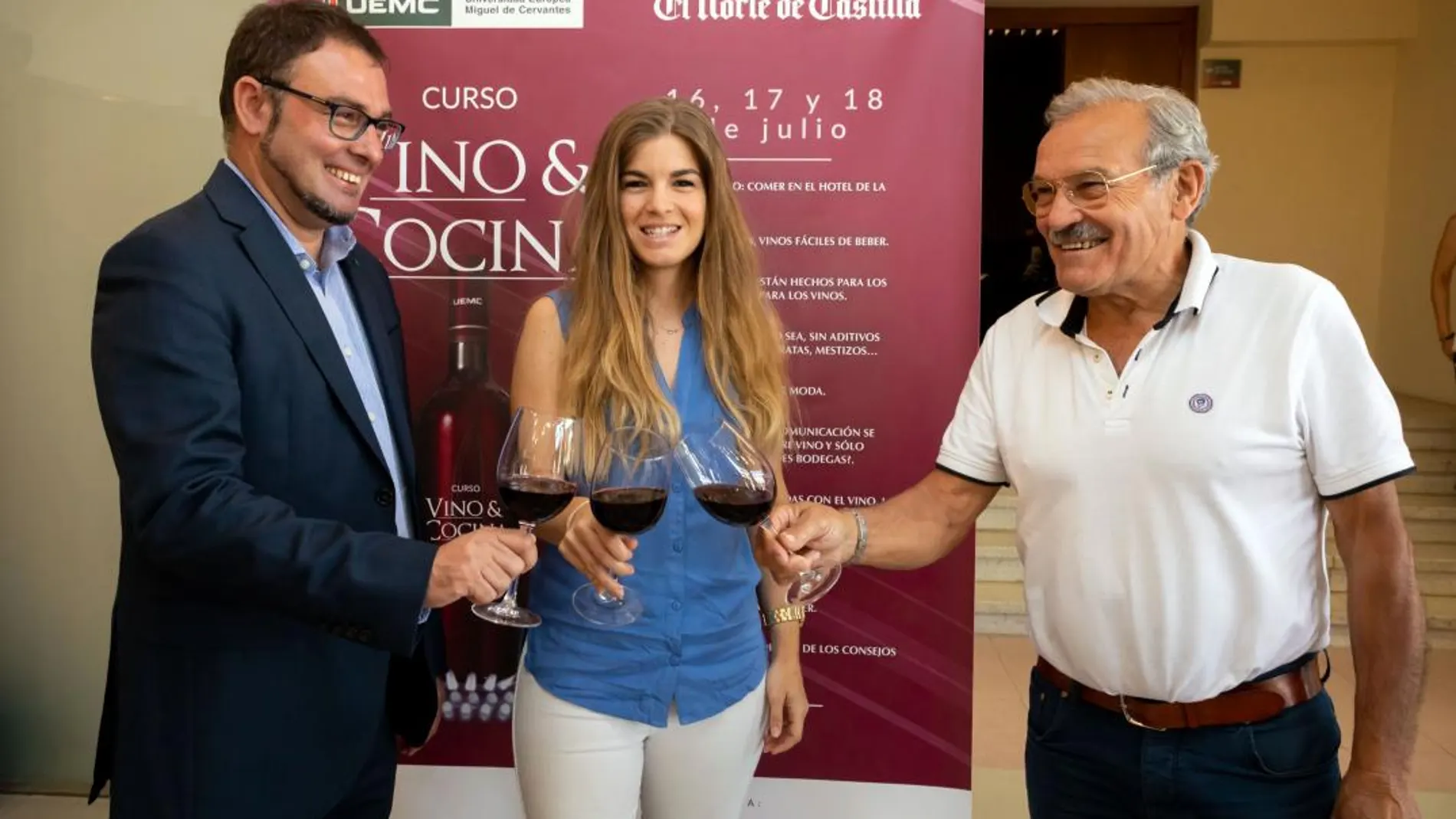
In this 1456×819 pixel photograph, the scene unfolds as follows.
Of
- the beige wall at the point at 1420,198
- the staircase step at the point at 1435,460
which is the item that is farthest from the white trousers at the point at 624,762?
the beige wall at the point at 1420,198

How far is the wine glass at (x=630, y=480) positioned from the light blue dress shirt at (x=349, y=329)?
16.4 inches

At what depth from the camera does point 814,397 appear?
8.79 feet

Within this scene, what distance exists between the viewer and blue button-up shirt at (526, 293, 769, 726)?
1.82m

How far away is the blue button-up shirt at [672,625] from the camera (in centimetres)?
182

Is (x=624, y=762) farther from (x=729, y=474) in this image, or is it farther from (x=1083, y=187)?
(x=1083, y=187)

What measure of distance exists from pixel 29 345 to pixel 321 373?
2651mm

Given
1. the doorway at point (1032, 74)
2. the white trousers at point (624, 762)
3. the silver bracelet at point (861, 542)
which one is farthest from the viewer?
the doorway at point (1032, 74)

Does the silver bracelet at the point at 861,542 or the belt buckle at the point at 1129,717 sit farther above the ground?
the silver bracelet at the point at 861,542

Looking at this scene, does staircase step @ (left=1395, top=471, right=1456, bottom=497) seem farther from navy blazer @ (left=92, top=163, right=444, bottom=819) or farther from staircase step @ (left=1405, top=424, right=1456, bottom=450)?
navy blazer @ (left=92, top=163, right=444, bottom=819)

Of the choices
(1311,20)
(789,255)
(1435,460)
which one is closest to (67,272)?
(789,255)

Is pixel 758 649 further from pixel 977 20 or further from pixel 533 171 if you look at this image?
pixel 977 20

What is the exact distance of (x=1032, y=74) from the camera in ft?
31.2

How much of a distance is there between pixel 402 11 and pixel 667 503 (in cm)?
160

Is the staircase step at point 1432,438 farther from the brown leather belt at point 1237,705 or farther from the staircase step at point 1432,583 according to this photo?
the brown leather belt at point 1237,705
